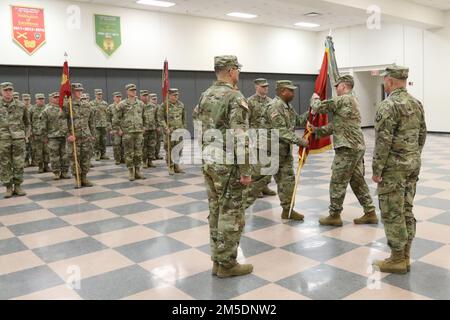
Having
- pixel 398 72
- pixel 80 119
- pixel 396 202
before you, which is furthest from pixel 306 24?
pixel 396 202

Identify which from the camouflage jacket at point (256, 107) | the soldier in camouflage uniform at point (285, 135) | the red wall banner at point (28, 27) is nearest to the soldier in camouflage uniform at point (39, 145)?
the red wall banner at point (28, 27)

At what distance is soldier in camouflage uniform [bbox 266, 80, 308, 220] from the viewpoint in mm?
4723

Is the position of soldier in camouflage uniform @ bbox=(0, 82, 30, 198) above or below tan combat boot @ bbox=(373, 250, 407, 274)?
above

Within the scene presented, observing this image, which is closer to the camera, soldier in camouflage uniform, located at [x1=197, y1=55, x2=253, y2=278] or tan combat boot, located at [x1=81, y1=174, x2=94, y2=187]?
soldier in camouflage uniform, located at [x1=197, y1=55, x2=253, y2=278]

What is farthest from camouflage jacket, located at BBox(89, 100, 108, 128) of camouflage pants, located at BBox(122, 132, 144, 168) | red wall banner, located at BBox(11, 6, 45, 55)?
camouflage pants, located at BBox(122, 132, 144, 168)

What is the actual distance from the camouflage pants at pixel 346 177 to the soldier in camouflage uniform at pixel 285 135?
455mm

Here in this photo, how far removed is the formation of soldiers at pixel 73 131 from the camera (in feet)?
21.6

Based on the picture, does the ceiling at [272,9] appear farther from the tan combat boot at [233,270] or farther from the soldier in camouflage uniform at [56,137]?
the tan combat boot at [233,270]

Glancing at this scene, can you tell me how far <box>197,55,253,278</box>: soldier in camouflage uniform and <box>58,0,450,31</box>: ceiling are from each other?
796 centimetres

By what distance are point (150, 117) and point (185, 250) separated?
18.2 feet

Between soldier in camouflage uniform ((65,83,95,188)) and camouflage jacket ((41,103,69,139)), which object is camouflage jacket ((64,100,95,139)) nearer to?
soldier in camouflage uniform ((65,83,95,188))

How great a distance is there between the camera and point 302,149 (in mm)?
5070

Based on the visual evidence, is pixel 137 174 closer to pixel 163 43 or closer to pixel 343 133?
pixel 343 133
